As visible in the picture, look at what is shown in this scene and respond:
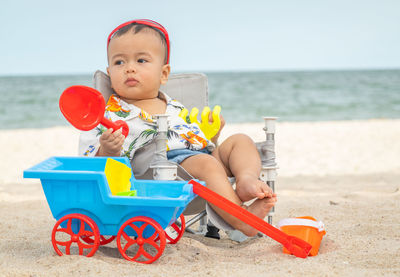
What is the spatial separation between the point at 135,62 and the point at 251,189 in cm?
95

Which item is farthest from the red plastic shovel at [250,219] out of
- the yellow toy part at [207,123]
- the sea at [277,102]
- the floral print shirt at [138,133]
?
the sea at [277,102]

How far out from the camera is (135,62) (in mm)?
2545

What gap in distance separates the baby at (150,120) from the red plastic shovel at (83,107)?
0.21m

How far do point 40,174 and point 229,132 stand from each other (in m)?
7.25

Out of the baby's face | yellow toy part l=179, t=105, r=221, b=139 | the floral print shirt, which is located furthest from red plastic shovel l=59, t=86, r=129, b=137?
yellow toy part l=179, t=105, r=221, b=139

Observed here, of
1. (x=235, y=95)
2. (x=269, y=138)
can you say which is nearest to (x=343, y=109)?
(x=235, y=95)

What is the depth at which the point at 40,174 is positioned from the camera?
6.35 feet

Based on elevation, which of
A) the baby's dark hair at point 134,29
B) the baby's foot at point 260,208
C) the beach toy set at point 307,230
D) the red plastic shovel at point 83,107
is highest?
the baby's dark hair at point 134,29

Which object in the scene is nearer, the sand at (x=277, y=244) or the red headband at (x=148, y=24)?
the sand at (x=277, y=244)

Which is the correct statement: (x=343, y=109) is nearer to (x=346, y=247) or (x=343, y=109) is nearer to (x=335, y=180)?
(x=335, y=180)

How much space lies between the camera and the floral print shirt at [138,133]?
2438 millimetres

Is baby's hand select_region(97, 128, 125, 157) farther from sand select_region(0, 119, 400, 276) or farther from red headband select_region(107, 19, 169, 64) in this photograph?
red headband select_region(107, 19, 169, 64)

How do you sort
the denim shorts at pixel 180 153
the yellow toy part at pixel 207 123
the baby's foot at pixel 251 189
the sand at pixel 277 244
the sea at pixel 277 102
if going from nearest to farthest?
1. the sand at pixel 277 244
2. the baby's foot at pixel 251 189
3. the denim shorts at pixel 180 153
4. the yellow toy part at pixel 207 123
5. the sea at pixel 277 102

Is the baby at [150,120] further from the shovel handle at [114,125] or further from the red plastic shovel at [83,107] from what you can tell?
the red plastic shovel at [83,107]
